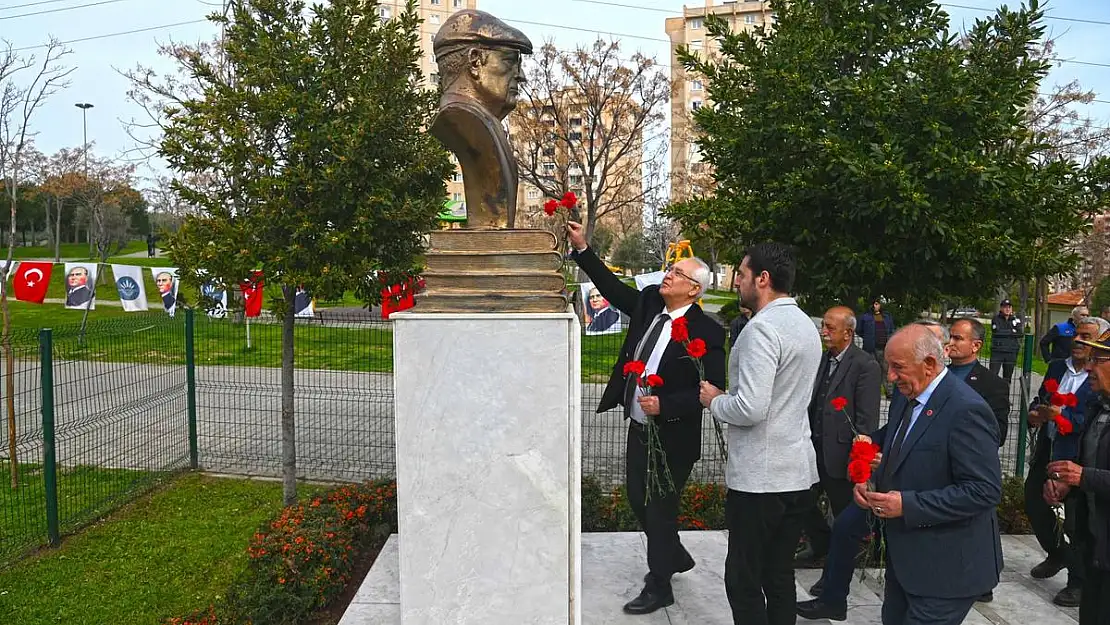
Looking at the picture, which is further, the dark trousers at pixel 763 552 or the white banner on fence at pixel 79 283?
the white banner on fence at pixel 79 283

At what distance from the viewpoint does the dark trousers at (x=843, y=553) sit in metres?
4.09

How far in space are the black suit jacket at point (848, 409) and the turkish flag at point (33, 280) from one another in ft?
37.5

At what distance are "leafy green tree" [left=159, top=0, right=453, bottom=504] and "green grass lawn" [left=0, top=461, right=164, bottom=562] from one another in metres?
2.40

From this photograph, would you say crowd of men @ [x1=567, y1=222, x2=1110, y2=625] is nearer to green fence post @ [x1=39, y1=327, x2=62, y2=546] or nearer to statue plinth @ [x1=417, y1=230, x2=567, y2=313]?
statue plinth @ [x1=417, y1=230, x2=567, y2=313]

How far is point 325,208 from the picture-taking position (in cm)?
588

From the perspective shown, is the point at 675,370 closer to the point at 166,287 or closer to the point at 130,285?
the point at 166,287

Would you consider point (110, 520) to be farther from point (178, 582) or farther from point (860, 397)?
point (860, 397)

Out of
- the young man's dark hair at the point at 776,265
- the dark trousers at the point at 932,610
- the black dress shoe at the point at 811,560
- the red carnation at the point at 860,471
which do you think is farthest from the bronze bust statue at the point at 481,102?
the black dress shoe at the point at 811,560

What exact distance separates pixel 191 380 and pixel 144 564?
2825 mm

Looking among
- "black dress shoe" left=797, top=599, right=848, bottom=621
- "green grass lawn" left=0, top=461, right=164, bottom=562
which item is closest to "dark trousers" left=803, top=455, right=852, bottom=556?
"black dress shoe" left=797, top=599, right=848, bottom=621

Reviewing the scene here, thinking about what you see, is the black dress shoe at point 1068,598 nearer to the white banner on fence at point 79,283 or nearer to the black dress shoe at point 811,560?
the black dress shoe at point 811,560

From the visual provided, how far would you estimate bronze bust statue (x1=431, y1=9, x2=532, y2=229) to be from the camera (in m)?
3.34

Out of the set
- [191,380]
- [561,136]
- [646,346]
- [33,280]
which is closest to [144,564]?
[191,380]

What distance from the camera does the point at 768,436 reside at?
325 centimetres
